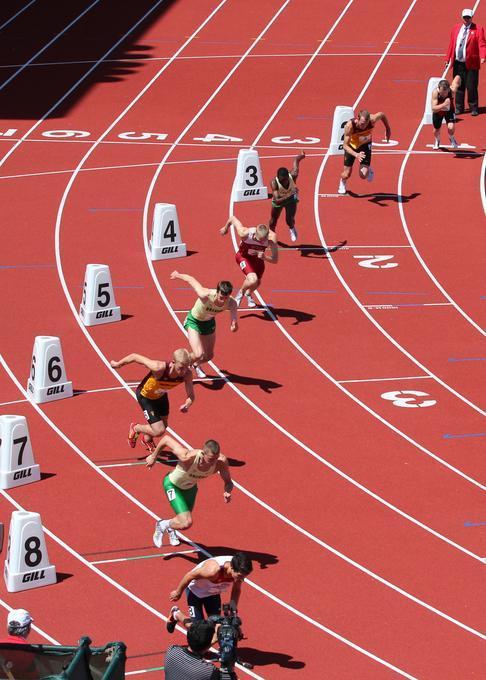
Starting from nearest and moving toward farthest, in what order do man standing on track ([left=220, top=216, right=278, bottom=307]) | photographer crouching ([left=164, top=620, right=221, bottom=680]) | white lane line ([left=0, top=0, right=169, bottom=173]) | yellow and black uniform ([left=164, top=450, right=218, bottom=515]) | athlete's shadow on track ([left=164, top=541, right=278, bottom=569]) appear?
photographer crouching ([left=164, top=620, right=221, bottom=680]) < yellow and black uniform ([left=164, top=450, right=218, bottom=515]) < athlete's shadow on track ([left=164, top=541, right=278, bottom=569]) < man standing on track ([left=220, top=216, right=278, bottom=307]) < white lane line ([left=0, top=0, right=169, bottom=173])

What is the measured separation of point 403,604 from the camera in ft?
47.8

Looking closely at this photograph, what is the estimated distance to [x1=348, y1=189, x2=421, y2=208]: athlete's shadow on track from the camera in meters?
25.6

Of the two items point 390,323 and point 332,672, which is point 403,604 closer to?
point 332,672

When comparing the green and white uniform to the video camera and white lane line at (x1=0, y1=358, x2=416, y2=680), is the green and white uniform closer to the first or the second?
white lane line at (x1=0, y1=358, x2=416, y2=680)

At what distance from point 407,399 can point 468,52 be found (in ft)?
37.7

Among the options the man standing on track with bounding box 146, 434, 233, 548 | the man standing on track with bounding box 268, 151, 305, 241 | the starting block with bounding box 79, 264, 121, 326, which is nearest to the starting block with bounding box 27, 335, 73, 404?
the starting block with bounding box 79, 264, 121, 326

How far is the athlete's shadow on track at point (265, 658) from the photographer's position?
13.4 m

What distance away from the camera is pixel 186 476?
14.7 metres

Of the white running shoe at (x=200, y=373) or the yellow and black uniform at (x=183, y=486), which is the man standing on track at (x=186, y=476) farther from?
the white running shoe at (x=200, y=373)

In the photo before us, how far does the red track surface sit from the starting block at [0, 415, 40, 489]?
0.86 ft

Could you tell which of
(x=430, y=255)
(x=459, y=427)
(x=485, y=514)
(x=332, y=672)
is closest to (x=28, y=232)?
(x=430, y=255)

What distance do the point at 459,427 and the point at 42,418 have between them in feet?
15.7

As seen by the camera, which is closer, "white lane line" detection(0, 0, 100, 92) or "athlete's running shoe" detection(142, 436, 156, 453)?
"athlete's running shoe" detection(142, 436, 156, 453)

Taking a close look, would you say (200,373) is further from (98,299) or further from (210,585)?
(210,585)
